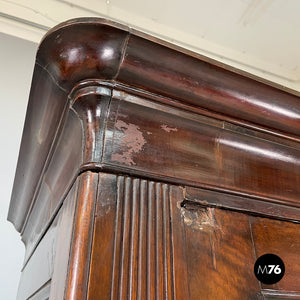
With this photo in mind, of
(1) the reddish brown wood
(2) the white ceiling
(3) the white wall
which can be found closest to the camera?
(1) the reddish brown wood

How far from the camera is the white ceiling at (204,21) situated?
1452 millimetres

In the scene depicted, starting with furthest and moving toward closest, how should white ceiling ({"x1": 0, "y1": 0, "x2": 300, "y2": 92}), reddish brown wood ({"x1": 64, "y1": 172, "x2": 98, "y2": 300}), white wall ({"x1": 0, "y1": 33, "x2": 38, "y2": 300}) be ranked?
white ceiling ({"x1": 0, "y1": 0, "x2": 300, "y2": 92}), white wall ({"x1": 0, "y1": 33, "x2": 38, "y2": 300}), reddish brown wood ({"x1": 64, "y1": 172, "x2": 98, "y2": 300})

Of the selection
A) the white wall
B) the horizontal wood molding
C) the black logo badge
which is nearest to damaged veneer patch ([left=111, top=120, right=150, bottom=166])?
the horizontal wood molding

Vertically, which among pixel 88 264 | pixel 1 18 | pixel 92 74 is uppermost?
pixel 1 18

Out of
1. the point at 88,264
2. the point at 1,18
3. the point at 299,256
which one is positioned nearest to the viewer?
the point at 88,264

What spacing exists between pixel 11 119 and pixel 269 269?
1.42 meters

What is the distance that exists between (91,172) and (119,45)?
16 centimetres

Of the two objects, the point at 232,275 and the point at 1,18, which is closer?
the point at 232,275

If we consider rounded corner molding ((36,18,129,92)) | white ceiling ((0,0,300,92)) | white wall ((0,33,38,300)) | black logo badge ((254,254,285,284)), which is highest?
white ceiling ((0,0,300,92))

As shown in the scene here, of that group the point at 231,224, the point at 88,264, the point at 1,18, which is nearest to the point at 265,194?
the point at 231,224

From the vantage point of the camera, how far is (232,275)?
1.33ft

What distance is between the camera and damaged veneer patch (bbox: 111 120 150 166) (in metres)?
0.41

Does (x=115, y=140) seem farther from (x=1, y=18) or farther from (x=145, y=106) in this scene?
(x=1, y=18)

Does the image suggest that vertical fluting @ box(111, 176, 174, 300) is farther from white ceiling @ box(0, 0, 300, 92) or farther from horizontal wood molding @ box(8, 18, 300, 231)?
white ceiling @ box(0, 0, 300, 92)
